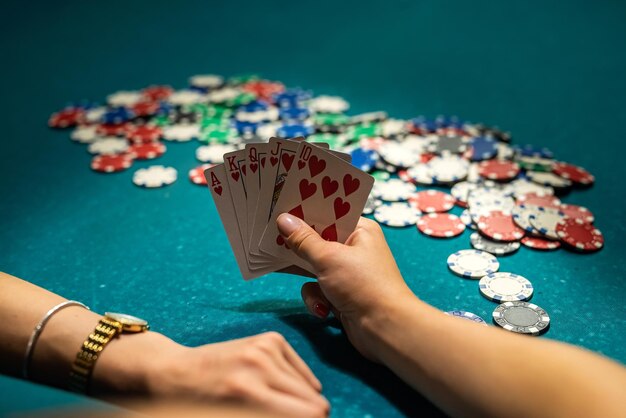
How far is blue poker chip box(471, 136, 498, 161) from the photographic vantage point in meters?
2.54

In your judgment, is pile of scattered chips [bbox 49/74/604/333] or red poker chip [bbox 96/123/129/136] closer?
pile of scattered chips [bbox 49/74/604/333]

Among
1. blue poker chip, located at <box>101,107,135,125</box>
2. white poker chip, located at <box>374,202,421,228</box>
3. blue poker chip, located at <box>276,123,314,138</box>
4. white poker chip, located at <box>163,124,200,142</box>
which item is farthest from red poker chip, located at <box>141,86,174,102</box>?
white poker chip, located at <box>374,202,421,228</box>

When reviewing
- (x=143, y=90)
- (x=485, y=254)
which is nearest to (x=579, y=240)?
(x=485, y=254)

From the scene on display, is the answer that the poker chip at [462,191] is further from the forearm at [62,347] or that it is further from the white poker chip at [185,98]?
the white poker chip at [185,98]

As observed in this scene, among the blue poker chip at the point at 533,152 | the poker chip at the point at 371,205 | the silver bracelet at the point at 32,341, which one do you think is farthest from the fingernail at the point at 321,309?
the blue poker chip at the point at 533,152

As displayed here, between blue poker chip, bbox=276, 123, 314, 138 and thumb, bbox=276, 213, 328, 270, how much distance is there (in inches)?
50.9

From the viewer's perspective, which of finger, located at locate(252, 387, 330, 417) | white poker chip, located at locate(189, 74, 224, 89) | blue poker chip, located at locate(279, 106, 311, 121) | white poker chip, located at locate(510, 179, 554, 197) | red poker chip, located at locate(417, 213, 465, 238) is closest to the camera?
finger, located at locate(252, 387, 330, 417)

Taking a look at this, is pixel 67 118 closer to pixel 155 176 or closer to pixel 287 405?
pixel 155 176

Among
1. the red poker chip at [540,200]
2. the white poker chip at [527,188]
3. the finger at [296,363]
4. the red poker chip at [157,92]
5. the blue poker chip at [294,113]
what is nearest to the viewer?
the finger at [296,363]

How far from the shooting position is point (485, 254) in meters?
1.92

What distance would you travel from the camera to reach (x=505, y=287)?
1.75m

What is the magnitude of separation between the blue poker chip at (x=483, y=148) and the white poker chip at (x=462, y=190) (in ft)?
0.75

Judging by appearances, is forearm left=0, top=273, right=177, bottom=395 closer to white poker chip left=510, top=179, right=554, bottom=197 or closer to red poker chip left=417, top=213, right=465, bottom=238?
red poker chip left=417, top=213, right=465, bottom=238

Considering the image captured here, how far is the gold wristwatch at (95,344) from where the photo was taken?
47.4 inches
